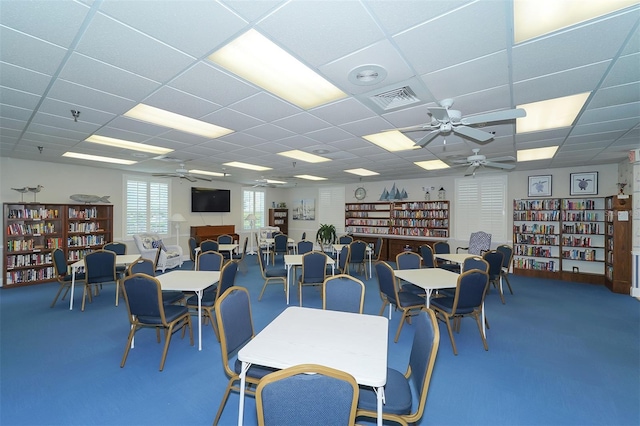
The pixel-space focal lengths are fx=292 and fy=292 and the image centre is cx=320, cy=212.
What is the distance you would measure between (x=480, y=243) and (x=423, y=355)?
22.0 ft

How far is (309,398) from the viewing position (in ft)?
4.17

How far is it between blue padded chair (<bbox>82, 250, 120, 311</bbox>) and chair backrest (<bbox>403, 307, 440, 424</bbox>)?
16.1ft

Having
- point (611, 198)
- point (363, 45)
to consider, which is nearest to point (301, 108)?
point (363, 45)

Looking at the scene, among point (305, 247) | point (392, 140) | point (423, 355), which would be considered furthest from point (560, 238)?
point (423, 355)

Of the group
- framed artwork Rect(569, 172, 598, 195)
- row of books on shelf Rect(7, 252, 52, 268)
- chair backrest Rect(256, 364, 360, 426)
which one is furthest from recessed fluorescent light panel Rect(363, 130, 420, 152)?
→ row of books on shelf Rect(7, 252, 52, 268)

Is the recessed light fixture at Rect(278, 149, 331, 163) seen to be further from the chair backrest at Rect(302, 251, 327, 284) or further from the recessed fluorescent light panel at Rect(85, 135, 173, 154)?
the recessed fluorescent light panel at Rect(85, 135, 173, 154)

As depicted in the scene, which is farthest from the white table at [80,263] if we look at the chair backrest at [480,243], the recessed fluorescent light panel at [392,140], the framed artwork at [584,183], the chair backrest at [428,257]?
the framed artwork at [584,183]

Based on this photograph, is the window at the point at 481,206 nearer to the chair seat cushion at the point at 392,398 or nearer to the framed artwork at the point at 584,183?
the framed artwork at the point at 584,183

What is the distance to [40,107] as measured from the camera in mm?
3363

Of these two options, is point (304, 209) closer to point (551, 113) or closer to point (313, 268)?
point (313, 268)

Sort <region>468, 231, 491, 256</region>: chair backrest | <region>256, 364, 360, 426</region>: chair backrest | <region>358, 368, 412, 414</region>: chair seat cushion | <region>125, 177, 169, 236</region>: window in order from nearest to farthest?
1. <region>256, 364, 360, 426</region>: chair backrest
2. <region>358, 368, 412, 414</region>: chair seat cushion
3. <region>468, 231, 491, 256</region>: chair backrest
4. <region>125, 177, 169, 236</region>: window

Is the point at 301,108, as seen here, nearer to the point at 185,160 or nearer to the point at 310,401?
the point at 310,401

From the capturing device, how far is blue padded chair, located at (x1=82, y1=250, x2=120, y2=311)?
467cm

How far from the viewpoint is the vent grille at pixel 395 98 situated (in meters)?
2.97
